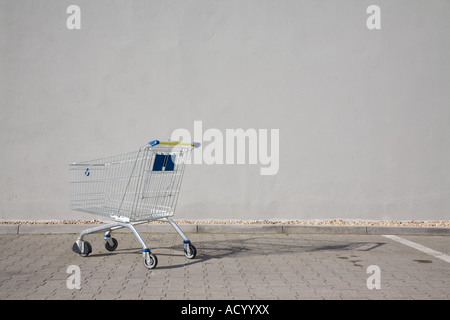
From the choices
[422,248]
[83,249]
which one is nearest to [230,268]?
[83,249]

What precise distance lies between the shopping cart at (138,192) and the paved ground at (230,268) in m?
0.38

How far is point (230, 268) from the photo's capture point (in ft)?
19.1

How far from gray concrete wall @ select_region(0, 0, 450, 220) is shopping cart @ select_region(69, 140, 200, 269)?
2417 mm

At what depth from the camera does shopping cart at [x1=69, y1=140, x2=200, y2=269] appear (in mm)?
5758

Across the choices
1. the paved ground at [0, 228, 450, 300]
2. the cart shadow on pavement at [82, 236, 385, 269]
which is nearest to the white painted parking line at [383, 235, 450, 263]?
the paved ground at [0, 228, 450, 300]

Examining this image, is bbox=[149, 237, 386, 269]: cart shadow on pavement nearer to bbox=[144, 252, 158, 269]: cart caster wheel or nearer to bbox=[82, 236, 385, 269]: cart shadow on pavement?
bbox=[82, 236, 385, 269]: cart shadow on pavement

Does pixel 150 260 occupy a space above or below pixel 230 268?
above

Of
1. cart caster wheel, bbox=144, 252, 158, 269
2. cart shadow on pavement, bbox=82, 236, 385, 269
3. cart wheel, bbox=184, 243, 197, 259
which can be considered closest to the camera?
cart caster wheel, bbox=144, 252, 158, 269

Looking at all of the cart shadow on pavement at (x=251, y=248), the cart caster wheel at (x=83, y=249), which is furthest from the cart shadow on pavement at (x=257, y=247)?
the cart caster wheel at (x=83, y=249)

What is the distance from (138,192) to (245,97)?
3653mm

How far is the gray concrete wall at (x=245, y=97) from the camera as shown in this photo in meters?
8.70

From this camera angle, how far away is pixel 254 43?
891cm

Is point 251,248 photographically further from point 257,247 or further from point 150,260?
point 150,260

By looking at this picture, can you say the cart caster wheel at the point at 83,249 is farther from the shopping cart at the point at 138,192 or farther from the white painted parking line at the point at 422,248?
the white painted parking line at the point at 422,248
